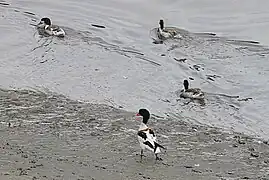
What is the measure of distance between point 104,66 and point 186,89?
333cm

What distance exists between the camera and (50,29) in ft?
77.3

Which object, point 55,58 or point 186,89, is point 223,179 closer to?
point 186,89

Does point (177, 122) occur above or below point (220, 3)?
below

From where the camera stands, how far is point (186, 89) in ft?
59.3

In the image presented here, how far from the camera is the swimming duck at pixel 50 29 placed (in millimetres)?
23569

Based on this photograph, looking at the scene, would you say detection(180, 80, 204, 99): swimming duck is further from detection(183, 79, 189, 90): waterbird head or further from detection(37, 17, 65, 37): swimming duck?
detection(37, 17, 65, 37): swimming duck

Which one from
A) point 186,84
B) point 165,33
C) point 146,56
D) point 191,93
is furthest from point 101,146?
point 165,33

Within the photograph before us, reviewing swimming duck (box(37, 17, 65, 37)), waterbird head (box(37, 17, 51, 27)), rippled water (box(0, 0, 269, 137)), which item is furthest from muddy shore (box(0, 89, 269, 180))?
waterbird head (box(37, 17, 51, 27))

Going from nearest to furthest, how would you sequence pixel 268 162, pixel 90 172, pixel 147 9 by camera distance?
pixel 90 172 → pixel 268 162 → pixel 147 9

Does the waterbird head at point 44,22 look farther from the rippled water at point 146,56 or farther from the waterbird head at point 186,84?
the waterbird head at point 186,84

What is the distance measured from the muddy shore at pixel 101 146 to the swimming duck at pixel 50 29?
25.1 feet

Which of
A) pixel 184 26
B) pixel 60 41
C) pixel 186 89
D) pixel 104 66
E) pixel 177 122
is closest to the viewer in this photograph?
pixel 177 122

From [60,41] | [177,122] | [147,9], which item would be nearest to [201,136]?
[177,122]

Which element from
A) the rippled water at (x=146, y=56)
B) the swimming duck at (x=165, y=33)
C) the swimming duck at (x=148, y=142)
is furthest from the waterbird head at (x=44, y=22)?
the swimming duck at (x=148, y=142)
